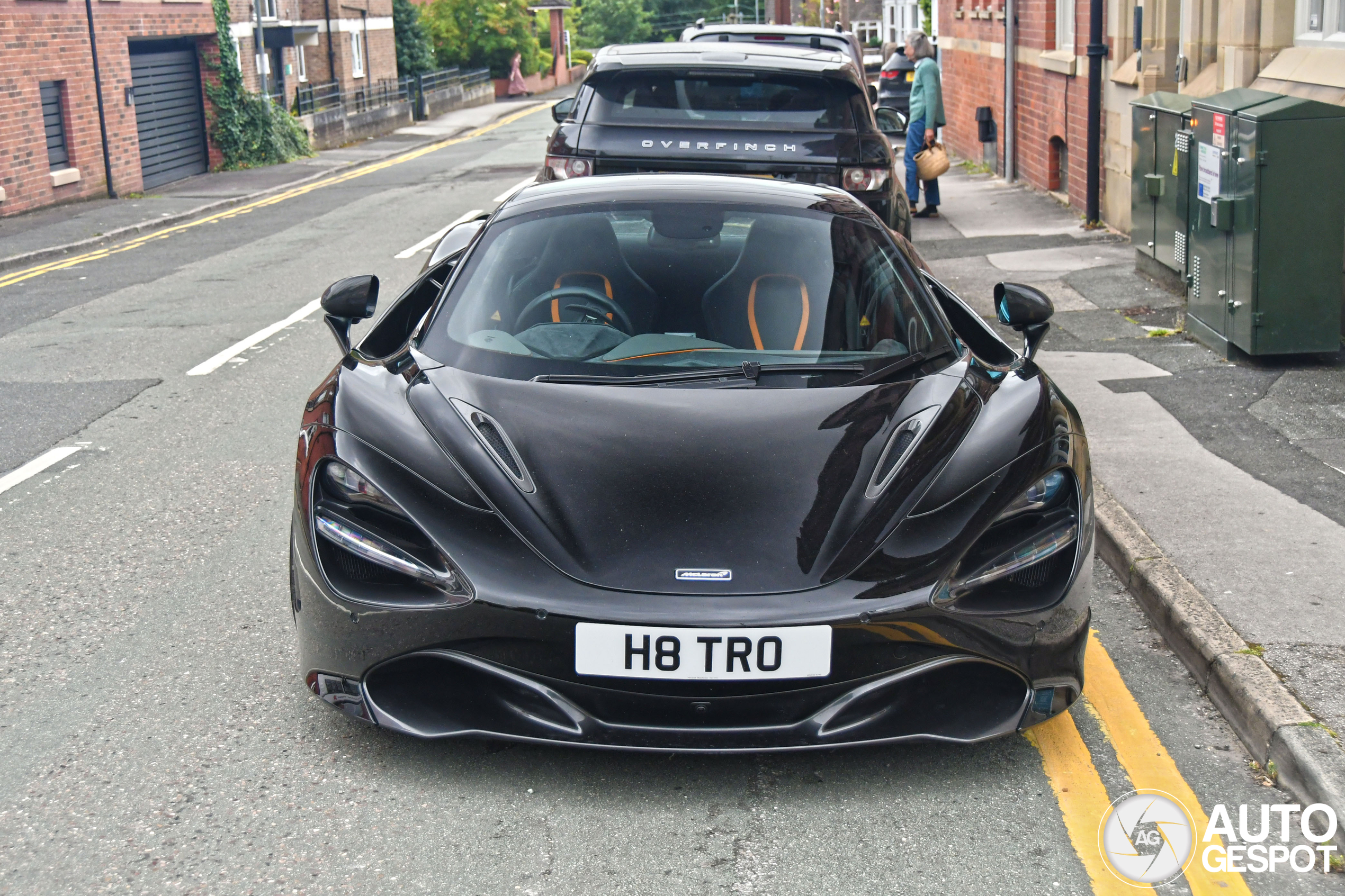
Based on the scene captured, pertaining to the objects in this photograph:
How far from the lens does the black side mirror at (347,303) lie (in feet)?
16.6

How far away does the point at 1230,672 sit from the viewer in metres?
4.22

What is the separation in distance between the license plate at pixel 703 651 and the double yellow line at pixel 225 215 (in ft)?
43.1

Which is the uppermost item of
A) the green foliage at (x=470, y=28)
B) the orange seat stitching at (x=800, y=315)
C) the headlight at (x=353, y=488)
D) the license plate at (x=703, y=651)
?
the green foliage at (x=470, y=28)

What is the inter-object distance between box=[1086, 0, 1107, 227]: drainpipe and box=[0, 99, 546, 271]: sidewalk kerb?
1169cm

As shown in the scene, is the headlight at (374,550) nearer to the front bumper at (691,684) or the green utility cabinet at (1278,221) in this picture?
the front bumper at (691,684)

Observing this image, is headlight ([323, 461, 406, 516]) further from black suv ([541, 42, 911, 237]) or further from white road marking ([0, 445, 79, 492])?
black suv ([541, 42, 911, 237])

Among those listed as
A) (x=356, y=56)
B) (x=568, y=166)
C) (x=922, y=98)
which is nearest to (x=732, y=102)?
(x=568, y=166)

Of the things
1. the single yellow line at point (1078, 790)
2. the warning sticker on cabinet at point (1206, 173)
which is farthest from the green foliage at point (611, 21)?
the single yellow line at point (1078, 790)

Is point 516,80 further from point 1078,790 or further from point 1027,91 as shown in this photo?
point 1078,790

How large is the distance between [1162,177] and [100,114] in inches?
767

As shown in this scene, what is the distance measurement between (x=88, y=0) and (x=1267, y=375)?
2168 centimetres

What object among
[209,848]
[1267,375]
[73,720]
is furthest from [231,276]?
[209,848]

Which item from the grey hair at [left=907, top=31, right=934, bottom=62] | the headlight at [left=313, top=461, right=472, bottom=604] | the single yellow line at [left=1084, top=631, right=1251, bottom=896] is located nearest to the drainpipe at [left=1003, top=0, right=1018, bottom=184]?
the grey hair at [left=907, top=31, right=934, bottom=62]

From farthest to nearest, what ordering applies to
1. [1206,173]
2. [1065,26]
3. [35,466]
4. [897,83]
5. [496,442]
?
1. [897,83]
2. [1065,26]
3. [1206,173]
4. [35,466]
5. [496,442]
